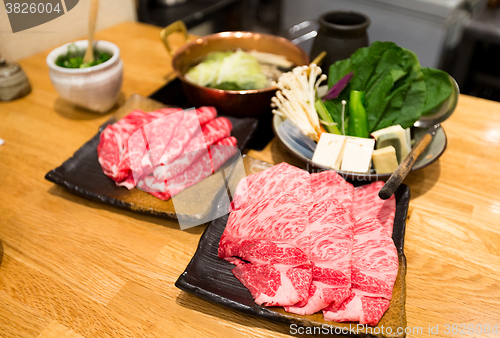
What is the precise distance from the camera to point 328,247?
99cm

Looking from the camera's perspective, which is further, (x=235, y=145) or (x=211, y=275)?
(x=235, y=145)

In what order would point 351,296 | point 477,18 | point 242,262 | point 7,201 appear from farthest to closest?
point 477,18, point 7,201, point 242,262, point 351,296

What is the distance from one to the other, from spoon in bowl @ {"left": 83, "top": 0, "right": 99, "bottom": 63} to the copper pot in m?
0.35

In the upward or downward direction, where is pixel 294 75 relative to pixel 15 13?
downward

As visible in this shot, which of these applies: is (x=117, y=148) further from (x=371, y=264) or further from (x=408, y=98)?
(x=408, y=98)

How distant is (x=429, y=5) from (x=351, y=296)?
123 inches

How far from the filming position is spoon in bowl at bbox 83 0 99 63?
62.6 inches

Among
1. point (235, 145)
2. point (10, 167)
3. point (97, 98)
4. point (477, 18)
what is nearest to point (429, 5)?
point (477, 18)

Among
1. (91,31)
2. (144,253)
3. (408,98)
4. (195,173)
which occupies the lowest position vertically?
(144,253)

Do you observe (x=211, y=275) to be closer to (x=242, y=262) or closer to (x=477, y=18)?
(x=242, y=262)

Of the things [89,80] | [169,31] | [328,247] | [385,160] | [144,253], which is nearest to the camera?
[328,247]

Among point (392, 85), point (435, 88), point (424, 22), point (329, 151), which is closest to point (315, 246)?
point (329, 151)

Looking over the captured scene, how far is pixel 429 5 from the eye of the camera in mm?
3152

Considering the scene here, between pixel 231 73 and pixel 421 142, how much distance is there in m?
0.94
